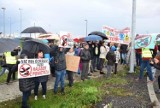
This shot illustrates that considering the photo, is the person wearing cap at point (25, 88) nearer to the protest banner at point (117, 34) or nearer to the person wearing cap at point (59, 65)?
the person wearing cap at point (59, 65)

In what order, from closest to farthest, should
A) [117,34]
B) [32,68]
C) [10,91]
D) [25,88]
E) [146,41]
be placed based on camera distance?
[25,88], [32,68], [10,91], [146,41], [117,34]

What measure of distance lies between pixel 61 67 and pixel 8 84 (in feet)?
10.4

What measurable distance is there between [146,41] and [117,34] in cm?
266


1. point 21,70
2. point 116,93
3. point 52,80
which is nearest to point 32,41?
point 21,70

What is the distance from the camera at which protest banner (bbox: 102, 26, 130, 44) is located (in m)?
18.2

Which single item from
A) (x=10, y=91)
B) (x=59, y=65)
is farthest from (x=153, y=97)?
(x=10, y=91)

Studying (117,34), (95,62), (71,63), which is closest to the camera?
(71,63)

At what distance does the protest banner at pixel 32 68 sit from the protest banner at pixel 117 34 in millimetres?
8575

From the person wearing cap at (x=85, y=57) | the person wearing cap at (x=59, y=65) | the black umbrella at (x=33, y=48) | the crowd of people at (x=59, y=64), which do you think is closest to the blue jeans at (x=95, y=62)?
the crowd of people at (x=59, y=64)

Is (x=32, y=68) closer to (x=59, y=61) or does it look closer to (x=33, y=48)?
(x=33, y=48)

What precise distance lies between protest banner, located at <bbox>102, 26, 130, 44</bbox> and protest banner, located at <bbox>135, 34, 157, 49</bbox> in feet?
5.62

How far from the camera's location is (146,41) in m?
16.3

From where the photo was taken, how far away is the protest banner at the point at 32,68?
9.08 meters

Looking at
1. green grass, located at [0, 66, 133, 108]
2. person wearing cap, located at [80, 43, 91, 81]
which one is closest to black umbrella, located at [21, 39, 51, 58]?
green grass, located at [0, 66, 133, 108]
